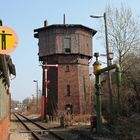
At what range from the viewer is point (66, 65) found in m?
45.7

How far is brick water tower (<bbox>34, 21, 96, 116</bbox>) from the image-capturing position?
44500mm

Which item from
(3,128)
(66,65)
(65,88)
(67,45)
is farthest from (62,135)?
(67,45)

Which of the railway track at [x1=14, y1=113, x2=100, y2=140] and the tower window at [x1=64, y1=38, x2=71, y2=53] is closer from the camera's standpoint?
the railway track at [x1=14, y1=113, x2=100, y2=140]

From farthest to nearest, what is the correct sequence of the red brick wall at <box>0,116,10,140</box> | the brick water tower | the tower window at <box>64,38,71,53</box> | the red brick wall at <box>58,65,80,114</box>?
1. the tower window at <box>64,38,71,53</box>
2. the brick water tower
3. the red brick wall at <box>58,65,80,114</box>
4. the red brick wall at <box>0,116,10,140</box>

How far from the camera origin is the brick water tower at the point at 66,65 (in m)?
44.5

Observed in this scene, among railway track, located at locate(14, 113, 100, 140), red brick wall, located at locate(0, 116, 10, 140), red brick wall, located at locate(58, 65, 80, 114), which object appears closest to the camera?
red brick wall, located at locate(0, 116, 10, 140)

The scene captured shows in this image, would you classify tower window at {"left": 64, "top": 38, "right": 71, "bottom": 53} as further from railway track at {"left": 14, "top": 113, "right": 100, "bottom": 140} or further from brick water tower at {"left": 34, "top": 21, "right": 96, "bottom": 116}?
railway track at {"left": 14, "top": 113, "right": 100, "bottom": 140}

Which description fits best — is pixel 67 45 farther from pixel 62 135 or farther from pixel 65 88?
pixel 62 135

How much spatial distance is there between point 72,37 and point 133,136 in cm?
3091

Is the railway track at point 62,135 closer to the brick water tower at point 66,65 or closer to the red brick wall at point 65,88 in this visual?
the brick water tower at point 66,65

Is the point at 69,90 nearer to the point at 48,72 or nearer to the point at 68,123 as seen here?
the point at 48,72

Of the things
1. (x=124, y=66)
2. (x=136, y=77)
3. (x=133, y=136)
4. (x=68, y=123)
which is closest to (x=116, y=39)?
(x=124, y=66)

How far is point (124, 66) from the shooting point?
36938 millimetres

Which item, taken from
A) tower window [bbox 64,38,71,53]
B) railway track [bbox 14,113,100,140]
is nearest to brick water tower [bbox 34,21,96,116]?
tower window [bbox 64,38,71,53]
